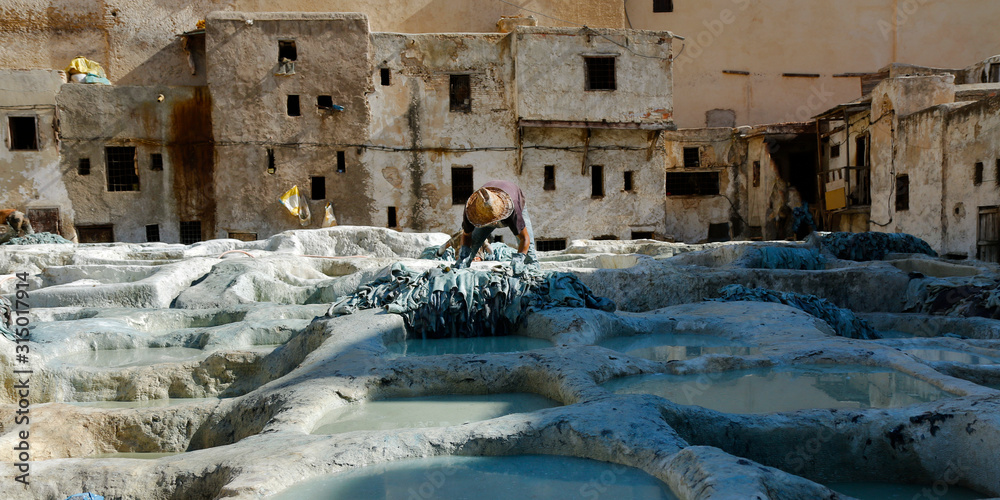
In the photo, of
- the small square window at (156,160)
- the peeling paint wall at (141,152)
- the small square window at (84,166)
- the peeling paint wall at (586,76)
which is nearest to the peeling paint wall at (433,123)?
the peeling paint wall at (586,76)

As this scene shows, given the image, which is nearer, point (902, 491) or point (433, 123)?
point (902, 491)

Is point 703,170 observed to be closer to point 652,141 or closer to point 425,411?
point 652,141

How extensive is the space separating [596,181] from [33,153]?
16.3 m

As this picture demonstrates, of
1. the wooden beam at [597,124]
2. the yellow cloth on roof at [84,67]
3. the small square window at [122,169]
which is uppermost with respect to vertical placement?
the yellow cloth on roof at [84,67]

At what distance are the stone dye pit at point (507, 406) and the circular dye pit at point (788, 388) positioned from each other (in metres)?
0.02

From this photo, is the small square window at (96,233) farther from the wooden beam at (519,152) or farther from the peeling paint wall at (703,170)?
the peeling paint wall at (703,170)

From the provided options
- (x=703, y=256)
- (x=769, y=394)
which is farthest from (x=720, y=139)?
(x=769, y=394)

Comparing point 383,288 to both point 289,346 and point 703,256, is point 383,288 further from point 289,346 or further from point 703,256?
point 703,256

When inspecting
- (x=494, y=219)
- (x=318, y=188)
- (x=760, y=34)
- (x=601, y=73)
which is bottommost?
(x=494, y=219)

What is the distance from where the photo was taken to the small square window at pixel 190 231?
21.1 meters

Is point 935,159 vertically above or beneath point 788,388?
above

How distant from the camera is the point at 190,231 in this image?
21219 mm

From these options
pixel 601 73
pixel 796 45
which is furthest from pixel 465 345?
pixel 796 45

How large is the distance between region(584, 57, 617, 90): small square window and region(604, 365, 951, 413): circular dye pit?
17.8 metres
